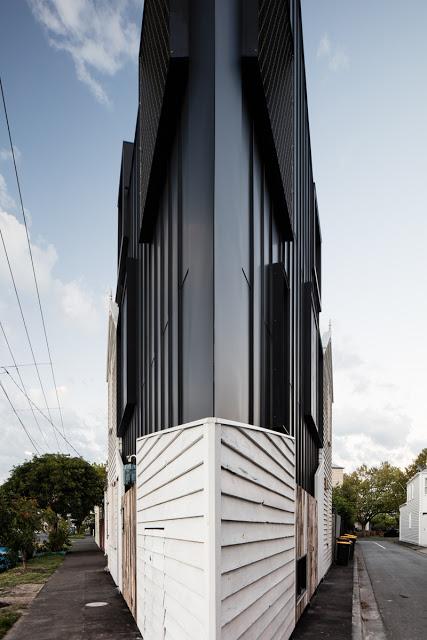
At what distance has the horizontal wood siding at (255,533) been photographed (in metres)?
5.17

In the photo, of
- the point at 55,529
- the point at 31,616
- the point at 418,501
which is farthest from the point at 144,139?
the point at 418,501

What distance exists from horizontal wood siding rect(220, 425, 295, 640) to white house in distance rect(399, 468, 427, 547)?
39.4m

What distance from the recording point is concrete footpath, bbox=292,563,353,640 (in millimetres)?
10141

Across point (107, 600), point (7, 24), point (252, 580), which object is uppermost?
point (7, 24)

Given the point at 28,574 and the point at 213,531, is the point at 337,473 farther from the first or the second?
the point at 213,531

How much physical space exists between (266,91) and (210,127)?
147 cm

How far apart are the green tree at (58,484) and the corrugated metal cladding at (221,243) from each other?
2793 centimetres

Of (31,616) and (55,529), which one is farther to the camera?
(55,529)

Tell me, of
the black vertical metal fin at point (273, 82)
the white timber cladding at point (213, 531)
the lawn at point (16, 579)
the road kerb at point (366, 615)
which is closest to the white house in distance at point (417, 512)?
the lawn at point (16, 579)

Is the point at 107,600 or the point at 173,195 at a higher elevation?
the point at 173,195

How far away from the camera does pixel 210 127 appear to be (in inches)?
248

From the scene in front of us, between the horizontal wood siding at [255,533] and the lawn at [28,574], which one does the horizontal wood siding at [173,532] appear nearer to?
the horizontal wood siding at [255,533]

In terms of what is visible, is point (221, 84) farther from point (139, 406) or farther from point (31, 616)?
point (31, 616)

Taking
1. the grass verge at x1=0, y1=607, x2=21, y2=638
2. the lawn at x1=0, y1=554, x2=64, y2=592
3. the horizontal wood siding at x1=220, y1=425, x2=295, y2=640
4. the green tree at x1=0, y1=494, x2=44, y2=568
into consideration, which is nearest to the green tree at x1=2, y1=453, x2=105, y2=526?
the lawn at x1=0, y1=554, x2=64, y2=592
